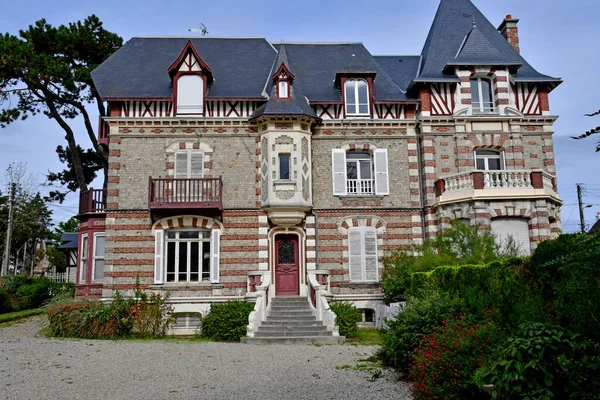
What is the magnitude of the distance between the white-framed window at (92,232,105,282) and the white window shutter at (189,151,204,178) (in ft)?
13.3

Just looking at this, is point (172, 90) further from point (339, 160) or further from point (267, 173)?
point (339, 160)

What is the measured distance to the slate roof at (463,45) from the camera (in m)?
18.3

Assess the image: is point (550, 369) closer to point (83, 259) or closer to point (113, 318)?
point (113, 318)

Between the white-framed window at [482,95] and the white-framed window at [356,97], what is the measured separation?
3.71 meters

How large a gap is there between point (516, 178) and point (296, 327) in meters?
8.30

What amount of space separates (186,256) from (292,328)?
4.69m

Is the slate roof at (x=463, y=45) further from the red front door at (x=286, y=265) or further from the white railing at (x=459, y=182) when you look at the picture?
the red front door at (x=286, y=265)

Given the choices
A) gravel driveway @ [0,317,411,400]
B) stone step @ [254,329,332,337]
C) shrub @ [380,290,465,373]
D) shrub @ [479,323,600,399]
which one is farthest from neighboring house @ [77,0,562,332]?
shrub @ [479,323,600,399]

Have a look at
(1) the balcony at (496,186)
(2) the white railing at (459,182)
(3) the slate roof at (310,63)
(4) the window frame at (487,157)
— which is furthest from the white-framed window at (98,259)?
(4) the window frame at (487,157)

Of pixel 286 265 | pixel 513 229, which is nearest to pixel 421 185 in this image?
pixel 513 229

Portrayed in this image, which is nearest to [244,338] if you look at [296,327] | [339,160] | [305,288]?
[296,327]

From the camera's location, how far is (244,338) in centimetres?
1403

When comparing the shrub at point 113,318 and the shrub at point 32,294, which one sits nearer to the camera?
the shrub at point 113,318

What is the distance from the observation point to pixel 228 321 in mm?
14695
